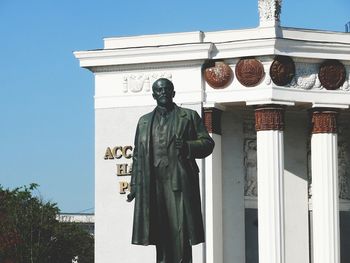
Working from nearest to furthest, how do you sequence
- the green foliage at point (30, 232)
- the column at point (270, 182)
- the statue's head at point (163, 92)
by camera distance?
the statue's head at point (163, 92)
the column at point (270, 182)
the green foliage at point (30, 232)

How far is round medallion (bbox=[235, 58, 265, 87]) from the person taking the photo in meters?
27.4

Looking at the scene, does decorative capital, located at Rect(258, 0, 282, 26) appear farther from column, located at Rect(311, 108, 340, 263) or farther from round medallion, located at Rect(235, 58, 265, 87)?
column, located at Rect(311, 108, 340, 263)

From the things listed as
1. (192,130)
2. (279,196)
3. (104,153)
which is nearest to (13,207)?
(104,153)

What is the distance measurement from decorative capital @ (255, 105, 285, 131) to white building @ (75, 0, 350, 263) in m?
0.03

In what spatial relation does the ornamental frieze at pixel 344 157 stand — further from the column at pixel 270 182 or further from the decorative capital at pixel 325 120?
the column at pixel 270 182

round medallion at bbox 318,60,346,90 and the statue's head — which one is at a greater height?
round medallion at bbox 318,60,346,90

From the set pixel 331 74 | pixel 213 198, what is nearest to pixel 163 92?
pixel 213 198

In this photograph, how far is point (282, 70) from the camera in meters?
27.5

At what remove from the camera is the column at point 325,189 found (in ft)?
91.0

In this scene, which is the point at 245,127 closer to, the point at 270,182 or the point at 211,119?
the point at 211,119

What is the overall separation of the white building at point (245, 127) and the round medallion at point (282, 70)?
32mm

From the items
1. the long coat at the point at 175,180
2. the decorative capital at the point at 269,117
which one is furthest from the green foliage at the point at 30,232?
the long coat at the point at 175,180

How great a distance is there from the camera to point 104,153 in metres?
29.0

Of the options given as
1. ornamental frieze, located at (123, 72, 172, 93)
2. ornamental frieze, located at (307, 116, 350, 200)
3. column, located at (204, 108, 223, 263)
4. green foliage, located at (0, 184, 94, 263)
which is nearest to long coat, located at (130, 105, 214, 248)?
column, located at (204, 108, 223, 263)
